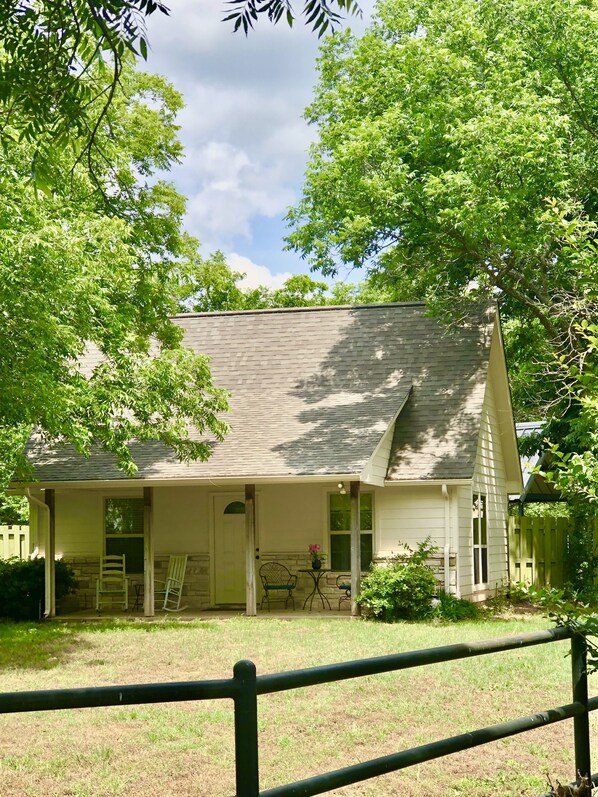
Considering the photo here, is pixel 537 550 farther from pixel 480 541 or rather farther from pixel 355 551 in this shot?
pixel 355 551

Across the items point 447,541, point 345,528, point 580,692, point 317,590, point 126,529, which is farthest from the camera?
point 126,529

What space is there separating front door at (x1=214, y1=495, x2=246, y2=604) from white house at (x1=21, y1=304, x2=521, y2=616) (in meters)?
0.03

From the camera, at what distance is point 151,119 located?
21.6 metres

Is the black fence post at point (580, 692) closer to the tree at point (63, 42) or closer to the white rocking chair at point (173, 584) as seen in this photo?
the tree at point (63, 42)

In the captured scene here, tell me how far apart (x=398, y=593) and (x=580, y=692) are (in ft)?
43.5

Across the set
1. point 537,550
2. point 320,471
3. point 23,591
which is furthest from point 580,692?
point 537,550

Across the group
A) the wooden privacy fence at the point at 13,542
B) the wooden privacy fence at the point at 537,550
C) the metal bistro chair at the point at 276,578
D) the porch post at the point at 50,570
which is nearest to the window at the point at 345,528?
the metal bistro chair at the point at 276,578

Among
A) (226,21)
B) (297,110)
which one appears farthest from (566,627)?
(297,110)

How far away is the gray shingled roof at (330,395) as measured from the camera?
63.9 ft

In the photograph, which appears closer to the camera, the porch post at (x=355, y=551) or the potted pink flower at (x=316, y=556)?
the porch post at (x=355, y=551)

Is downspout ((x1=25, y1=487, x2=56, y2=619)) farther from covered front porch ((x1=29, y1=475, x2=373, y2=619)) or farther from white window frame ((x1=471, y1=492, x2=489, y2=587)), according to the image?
white window frame ((x1=471, y1=492, x2=489, y2=587))

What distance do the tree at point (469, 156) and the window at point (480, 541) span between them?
2.45 meters

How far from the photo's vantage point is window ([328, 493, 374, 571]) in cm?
2038

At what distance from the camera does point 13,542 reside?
2686 cm
